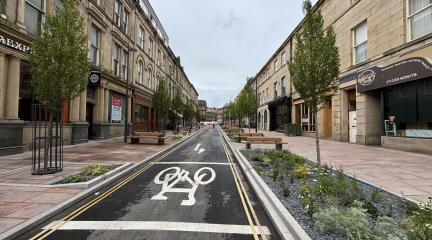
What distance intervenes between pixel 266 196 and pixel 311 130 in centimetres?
2425

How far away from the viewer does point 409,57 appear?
14.1 meters

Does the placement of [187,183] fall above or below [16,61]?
below

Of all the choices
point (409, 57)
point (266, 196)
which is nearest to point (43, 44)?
point (266, 196)

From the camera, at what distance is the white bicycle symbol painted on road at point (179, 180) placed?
20.9 feet

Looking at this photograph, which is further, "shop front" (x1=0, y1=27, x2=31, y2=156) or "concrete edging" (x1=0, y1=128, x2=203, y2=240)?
"shop front" (x1=0, y1=27, x2=31, y2=156)

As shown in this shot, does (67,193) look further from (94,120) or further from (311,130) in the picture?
(311,130)

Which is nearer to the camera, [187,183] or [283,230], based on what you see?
[283,230]

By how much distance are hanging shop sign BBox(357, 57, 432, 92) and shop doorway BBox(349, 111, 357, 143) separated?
2.36m

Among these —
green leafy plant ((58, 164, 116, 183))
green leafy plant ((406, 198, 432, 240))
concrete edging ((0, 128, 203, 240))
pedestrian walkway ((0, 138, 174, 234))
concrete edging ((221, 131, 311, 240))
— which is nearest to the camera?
green leafy plant ((406, 198, 432, 240))

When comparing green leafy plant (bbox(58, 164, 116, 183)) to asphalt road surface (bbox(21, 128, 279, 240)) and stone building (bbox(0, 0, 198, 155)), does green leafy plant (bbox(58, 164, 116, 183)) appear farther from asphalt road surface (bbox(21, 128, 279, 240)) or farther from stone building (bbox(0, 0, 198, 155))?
stone building (bbox(0, 0, 198, 155))

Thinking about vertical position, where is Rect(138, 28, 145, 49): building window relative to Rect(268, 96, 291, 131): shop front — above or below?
above

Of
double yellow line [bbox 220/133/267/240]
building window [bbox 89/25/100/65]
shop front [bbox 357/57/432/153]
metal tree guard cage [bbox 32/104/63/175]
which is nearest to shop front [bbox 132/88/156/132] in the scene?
building window [bbox 89/25/100/65]

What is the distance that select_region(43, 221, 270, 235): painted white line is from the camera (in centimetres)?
449

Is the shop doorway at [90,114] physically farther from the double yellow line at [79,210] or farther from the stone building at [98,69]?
the double yellow line at [79,210]
